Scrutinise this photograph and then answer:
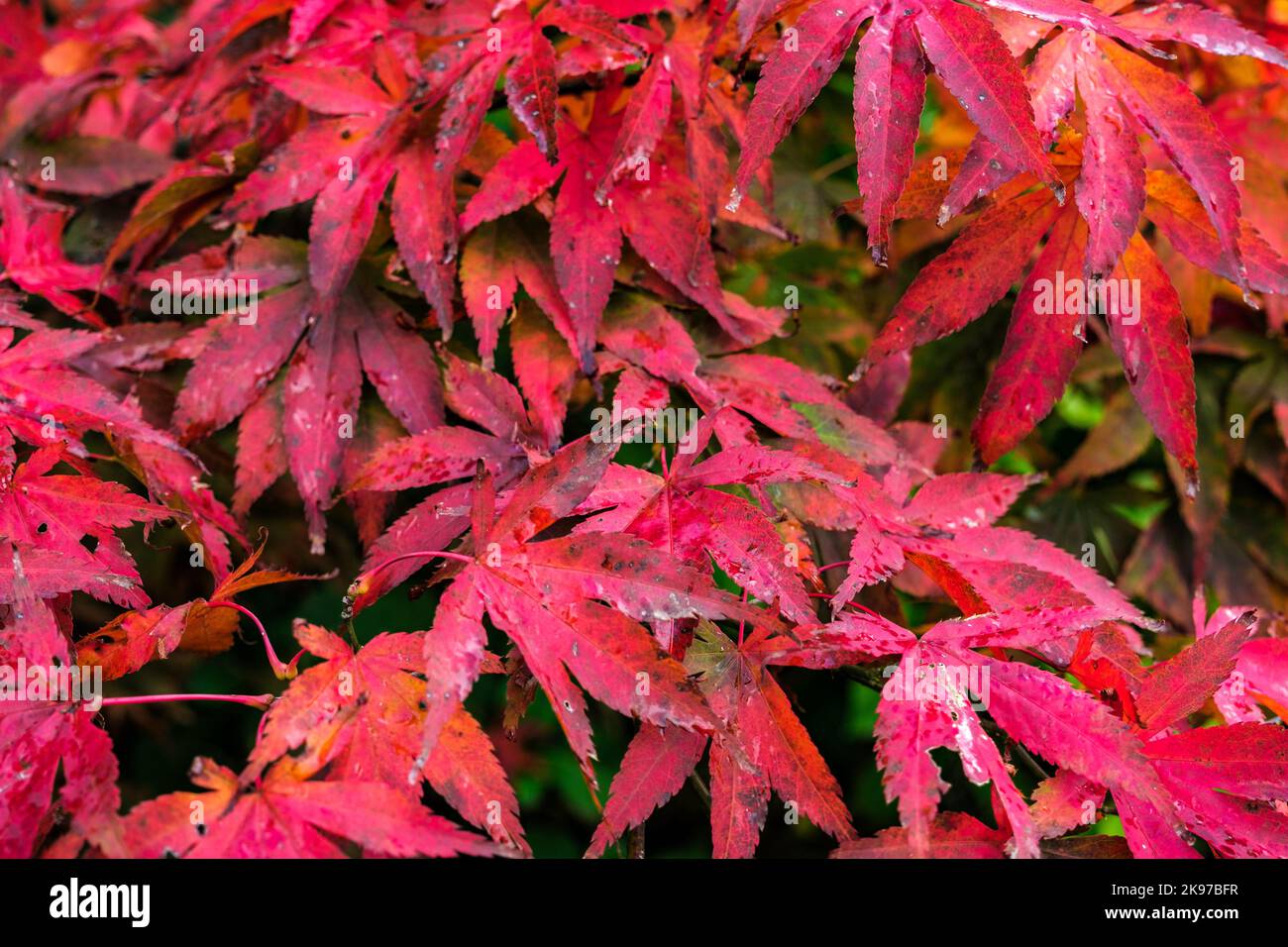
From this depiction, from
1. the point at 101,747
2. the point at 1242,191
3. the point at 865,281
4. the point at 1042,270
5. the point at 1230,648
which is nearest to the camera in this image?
the point at 101,747

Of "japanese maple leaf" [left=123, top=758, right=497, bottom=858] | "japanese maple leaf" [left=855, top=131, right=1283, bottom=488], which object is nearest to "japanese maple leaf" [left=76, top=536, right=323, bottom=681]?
"japanese maple leaf" [left=123, top=758, right=497, bottom=858]

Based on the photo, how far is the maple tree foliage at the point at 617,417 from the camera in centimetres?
73

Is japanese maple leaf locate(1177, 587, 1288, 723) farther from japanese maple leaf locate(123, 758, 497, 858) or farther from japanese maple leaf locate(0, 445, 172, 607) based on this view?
japanese maple leaf locate(0, 445, 172, 607)

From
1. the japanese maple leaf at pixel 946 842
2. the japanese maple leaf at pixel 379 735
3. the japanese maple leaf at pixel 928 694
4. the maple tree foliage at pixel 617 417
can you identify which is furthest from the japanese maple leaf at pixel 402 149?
the japanese maple leaf at pixel 946 842

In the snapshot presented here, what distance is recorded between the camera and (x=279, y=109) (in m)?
1.13

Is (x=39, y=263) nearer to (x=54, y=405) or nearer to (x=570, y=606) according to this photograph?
(x=54, y=405)

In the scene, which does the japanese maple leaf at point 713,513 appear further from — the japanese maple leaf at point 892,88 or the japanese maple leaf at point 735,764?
the japanese maple leaf at point 892,88

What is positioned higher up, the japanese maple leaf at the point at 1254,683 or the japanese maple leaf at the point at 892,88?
the japanese maple leaf at the point at 892,88

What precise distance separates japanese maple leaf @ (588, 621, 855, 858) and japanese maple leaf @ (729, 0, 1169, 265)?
34cm

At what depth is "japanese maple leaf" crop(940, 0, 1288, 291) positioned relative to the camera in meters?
0.83

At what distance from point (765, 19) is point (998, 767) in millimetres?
621

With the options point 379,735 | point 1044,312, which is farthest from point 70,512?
point 1044,312

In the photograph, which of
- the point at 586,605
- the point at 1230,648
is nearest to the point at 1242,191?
the point at 1230,648
